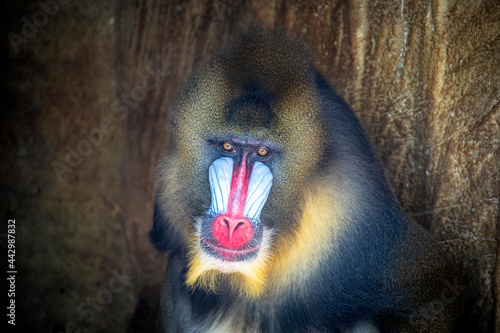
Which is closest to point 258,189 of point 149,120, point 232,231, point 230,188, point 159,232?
point 230,188

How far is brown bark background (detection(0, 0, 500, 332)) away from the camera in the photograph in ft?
10.00

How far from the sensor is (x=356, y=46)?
11.3 ft

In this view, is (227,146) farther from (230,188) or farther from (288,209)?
(288,209)

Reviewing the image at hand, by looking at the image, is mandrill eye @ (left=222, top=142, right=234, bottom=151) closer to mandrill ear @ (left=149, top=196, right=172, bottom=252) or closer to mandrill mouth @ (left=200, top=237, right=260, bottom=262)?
mandrill mouth @ (left=200, top=237, right=260, bottom=262)

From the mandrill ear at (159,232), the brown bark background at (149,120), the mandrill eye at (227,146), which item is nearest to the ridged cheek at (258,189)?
the mandrill eye at (227,146)

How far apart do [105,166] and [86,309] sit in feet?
4.22

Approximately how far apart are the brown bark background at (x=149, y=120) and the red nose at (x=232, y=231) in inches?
54.4

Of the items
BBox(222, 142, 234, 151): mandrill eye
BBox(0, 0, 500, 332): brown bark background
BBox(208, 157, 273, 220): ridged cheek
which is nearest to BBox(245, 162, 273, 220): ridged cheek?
BBox(208, 157, 273, 220): ridged cheek

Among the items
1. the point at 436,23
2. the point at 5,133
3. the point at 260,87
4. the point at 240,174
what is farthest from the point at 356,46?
the point at 5,133

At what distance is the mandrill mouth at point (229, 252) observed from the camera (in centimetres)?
240

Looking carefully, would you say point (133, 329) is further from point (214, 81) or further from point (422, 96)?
point (422, 96)

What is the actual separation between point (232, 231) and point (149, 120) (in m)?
2.14

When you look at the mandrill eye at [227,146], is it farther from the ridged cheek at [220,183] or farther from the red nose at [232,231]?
the red nose at [232,231]

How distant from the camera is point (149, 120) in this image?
4242mm
